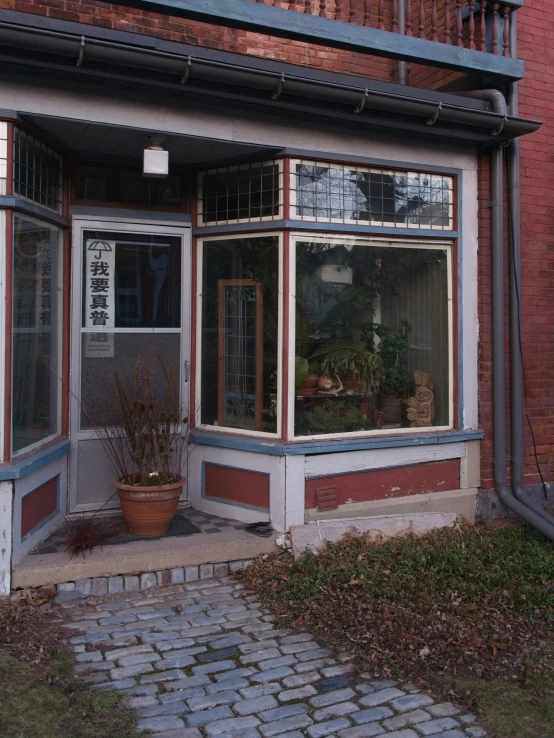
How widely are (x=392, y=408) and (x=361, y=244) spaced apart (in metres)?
1.51

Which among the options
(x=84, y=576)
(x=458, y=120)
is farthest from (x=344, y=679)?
(x=458, y=120)

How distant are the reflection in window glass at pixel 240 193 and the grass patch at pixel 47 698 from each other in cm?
367

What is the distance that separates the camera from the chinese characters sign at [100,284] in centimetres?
630

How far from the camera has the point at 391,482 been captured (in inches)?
252

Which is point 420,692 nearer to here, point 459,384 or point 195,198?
point 459,384

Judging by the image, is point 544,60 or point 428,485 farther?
point 544,60

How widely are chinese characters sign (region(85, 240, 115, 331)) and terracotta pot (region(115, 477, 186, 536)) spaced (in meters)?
1.48

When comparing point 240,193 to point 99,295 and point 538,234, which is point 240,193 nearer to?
point 99,295

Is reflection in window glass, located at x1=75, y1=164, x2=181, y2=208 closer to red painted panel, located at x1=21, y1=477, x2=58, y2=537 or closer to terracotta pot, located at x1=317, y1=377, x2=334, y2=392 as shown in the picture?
terracotta pot, located at x1=317, y1=377, x2=334, y2=392

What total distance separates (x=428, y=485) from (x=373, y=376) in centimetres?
110

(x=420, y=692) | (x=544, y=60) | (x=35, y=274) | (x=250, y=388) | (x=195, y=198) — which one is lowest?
(x=420, y=692)

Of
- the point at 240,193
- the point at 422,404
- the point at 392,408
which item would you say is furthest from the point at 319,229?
the point at 422,404

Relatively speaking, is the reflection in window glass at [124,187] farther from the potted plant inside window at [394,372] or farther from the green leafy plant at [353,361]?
the potted plant inside window at [394,372]

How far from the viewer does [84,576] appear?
5145 mm
